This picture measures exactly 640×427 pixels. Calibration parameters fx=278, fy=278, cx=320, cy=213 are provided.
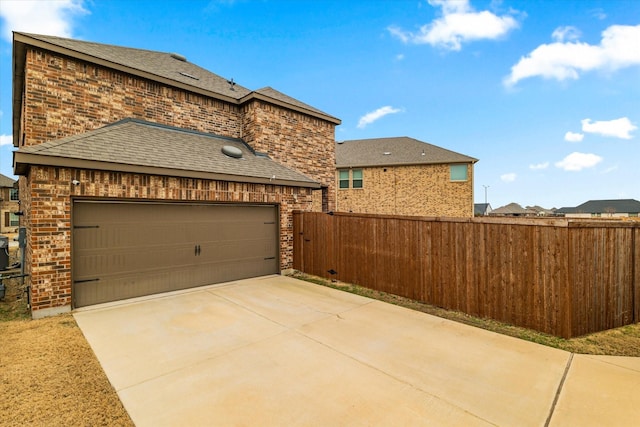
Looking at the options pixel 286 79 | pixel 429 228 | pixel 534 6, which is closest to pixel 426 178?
pixel 534 6

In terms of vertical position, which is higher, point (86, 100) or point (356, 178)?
point (86, 100)

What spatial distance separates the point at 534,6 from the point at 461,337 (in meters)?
12.5

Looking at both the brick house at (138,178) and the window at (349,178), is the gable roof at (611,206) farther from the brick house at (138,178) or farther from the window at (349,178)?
the brick house at (138,178)

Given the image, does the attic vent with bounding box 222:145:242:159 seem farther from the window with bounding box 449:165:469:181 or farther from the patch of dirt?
the window with bounding box 449:165:469:181

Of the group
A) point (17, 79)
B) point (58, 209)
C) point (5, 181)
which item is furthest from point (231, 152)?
point (5, 181)

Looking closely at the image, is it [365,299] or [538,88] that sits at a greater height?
[538,88]

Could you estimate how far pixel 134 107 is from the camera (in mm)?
8344

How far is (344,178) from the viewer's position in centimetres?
2259

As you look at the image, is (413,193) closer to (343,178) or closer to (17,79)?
(343,178)

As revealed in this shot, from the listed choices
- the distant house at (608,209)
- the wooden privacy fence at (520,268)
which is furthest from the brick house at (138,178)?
the distant house at (608,209)

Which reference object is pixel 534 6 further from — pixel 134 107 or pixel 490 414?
pixel 134 107

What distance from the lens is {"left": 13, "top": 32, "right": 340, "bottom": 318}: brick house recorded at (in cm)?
539

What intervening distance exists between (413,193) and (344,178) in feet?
18.0

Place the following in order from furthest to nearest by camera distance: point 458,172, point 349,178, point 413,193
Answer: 1. point 349,178
2. point 413,193
3. point 458,172
